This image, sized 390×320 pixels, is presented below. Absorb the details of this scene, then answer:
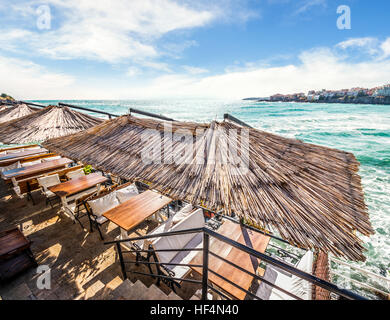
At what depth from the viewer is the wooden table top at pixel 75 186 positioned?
460cm

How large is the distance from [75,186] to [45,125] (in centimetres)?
244

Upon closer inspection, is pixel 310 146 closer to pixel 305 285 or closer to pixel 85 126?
pixel 305 285

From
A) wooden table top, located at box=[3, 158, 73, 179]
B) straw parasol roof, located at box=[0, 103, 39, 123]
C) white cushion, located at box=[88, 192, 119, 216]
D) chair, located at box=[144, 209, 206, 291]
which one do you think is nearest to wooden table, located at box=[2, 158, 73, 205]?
wooden table top, located at box=[3, 158, 73, 179]

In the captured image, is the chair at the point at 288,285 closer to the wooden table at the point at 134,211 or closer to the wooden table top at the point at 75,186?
the wooden table at the point at 134,211

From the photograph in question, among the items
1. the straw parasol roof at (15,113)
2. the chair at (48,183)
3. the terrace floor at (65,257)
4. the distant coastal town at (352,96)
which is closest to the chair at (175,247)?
the terrace floor at (65,257)

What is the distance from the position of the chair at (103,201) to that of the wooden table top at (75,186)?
59cm

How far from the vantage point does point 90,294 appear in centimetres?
308

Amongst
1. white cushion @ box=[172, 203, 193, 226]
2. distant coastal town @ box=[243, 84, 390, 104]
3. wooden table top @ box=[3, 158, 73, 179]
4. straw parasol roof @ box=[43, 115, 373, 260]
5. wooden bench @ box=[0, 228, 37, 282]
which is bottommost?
wooden bench @ box=[0, 228, 37, 282]

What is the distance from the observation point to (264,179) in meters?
2.17

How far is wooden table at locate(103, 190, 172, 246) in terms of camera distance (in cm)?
363

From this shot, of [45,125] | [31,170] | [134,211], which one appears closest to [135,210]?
[134,211]

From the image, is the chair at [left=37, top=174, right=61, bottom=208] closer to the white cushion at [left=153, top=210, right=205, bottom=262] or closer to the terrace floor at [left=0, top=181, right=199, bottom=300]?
the terrace floor at [left=0, top=181, right=199, bottom=300]

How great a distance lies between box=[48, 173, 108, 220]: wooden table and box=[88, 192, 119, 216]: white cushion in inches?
29.9
